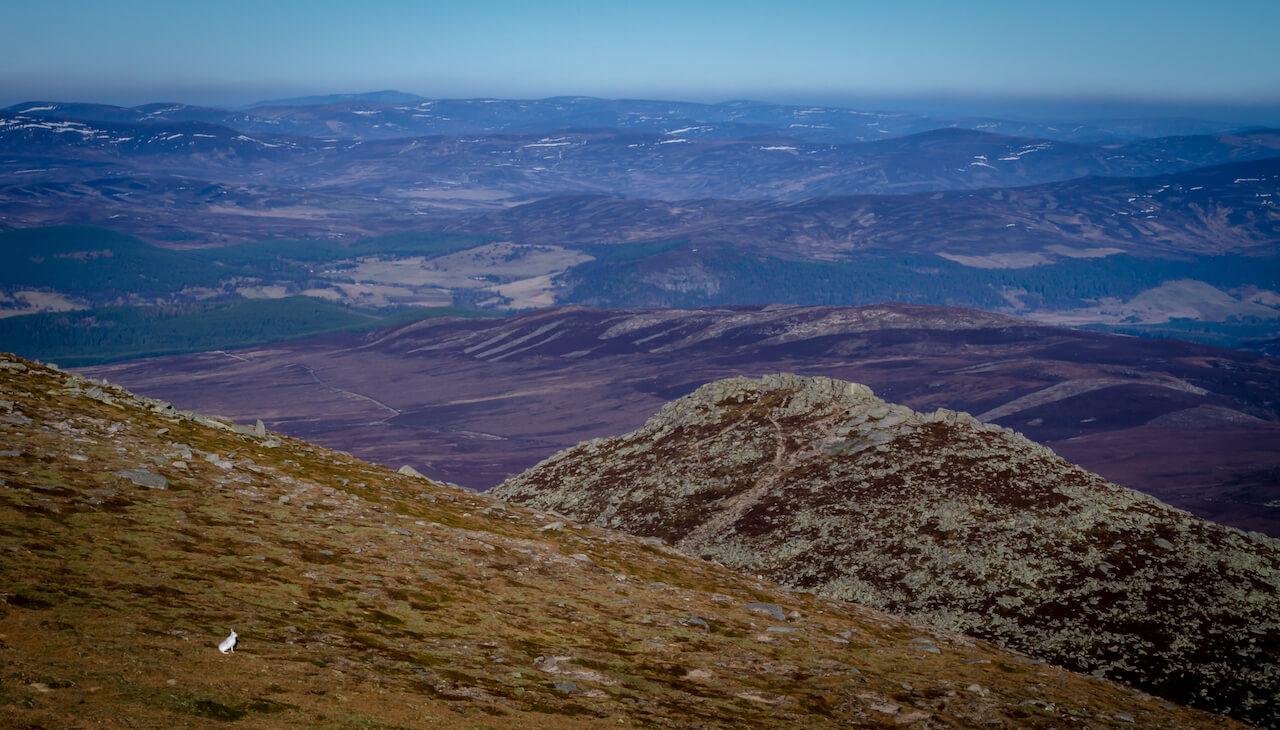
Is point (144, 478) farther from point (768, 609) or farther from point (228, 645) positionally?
point (768, 609)

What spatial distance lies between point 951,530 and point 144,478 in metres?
41.1

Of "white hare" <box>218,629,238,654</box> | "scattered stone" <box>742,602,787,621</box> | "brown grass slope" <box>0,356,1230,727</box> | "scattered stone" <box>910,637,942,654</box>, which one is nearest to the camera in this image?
"brown grass slope" <box>0,356,1230,727</box>

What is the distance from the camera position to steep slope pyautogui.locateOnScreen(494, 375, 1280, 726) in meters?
49.3

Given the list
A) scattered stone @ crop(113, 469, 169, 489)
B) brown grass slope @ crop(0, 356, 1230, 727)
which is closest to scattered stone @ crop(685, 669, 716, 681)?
brown grass slope @ crop(0, 356, 1230, 727)

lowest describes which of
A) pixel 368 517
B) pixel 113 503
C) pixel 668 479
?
pixel 668 479

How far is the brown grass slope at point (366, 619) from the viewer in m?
27.0

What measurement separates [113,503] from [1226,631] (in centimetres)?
4714

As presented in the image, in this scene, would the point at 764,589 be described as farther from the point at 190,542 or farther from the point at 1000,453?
the point at 190,542

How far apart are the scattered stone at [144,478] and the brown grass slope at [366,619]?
0.49 feet

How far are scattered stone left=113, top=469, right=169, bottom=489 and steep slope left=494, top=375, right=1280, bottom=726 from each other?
31.4m

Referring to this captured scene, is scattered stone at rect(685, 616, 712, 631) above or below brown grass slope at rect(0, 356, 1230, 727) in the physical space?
below

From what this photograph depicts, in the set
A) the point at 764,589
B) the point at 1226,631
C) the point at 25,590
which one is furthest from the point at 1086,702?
the point at 25,590

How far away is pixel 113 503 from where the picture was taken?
130 ft

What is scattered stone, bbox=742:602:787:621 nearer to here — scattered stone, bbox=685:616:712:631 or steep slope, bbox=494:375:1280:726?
scattered stone, bbox=685:616:712:631
